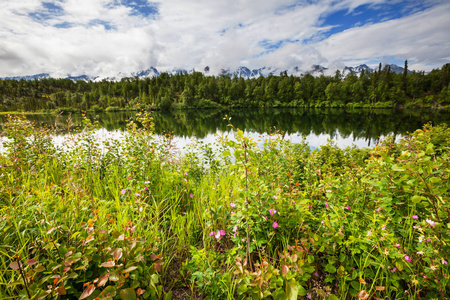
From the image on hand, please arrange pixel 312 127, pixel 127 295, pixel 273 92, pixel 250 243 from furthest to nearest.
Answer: pixel 273 92 → pixel 312 127 → pixel 250 243 → pixel 127 295

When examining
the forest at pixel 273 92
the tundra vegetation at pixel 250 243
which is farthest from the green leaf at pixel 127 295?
the forest at pixel 273 92

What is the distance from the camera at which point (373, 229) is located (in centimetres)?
200

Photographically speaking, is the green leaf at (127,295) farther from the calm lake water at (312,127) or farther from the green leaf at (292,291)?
the calm lake water at (312,127)

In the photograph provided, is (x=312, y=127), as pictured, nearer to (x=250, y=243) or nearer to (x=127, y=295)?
(x=250, y=243)

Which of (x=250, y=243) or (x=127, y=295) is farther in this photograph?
(x=250, y=243)

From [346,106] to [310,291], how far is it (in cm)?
9384

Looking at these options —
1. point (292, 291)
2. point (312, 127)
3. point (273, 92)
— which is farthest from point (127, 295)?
point (273, 92)

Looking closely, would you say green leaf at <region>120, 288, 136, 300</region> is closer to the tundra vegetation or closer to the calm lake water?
the tundra vegetation

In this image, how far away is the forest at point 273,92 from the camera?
2817 inches

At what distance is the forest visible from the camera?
71.6 metres

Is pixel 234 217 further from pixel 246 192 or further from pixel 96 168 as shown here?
pixel 96 168

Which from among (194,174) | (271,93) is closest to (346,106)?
(271,93)

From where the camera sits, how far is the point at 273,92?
9494 cm

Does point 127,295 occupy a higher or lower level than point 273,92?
lower
